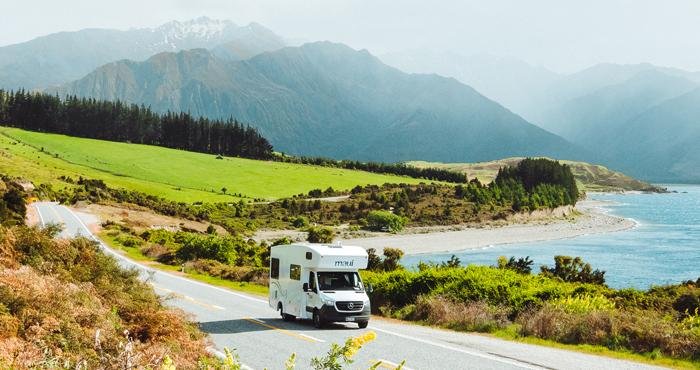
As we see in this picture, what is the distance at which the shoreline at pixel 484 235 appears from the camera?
101 m

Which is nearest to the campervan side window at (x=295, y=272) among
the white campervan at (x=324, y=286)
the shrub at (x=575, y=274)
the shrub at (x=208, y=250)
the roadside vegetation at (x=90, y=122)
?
the white campervan at (x=324, y=286)

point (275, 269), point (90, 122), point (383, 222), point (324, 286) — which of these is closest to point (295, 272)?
point (324, 286)

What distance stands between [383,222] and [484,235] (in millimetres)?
18049

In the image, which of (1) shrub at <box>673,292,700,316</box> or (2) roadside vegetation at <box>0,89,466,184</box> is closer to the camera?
(1) shrub at <box>673,292,700,316</box>

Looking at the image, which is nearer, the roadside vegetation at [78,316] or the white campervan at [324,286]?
the roadside vegetation at [78,316]

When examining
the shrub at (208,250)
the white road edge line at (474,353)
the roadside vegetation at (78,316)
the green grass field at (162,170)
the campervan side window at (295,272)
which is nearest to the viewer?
the roadside vegetation at (78,316)

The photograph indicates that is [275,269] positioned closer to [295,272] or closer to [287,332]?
[295,272]

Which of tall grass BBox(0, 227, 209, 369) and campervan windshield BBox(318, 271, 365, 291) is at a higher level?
Result: tall grass BBox(0, 227, 209, 369)

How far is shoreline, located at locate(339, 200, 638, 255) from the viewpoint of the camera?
10056cm

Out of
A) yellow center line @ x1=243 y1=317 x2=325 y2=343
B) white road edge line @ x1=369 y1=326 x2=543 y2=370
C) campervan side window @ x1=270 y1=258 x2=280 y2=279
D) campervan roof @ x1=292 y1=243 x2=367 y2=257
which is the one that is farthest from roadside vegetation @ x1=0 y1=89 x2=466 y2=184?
white road edge line @ x1=369 y1=326 x2=543 y2=370

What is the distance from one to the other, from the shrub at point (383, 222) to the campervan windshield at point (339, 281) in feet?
307

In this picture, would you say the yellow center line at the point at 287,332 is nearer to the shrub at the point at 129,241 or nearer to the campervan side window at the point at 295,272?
the campervan side window at the point at 295,272

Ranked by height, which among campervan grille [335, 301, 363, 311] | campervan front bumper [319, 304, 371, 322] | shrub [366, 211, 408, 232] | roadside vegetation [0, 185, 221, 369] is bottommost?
shrub [366, 211, 408, 232]

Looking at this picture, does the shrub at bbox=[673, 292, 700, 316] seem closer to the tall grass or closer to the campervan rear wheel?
the campervan rear wheel
